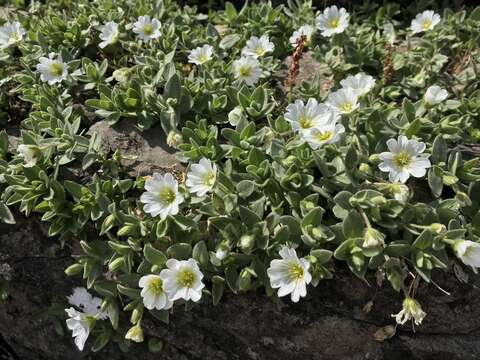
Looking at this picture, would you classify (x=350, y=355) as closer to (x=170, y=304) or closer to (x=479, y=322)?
(x=479, y=322)

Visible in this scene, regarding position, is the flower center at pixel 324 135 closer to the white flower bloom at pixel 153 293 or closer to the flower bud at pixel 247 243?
the flower bud at pixel 247 243

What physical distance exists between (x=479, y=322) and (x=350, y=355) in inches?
27.3

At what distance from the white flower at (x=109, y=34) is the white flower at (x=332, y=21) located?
142cm

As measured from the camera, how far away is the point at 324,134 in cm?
279

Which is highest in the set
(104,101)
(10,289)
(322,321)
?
(104,101)

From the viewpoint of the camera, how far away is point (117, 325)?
295 cm

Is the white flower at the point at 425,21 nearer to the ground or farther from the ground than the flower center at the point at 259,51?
farther from the ground

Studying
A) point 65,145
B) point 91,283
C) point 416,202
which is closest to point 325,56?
point 416,202

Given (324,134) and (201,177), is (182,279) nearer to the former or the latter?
(201,177)

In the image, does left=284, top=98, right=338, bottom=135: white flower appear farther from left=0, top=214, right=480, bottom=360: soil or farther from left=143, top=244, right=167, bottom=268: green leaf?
left=143, top=244, right=167, bottom=268: green leaf

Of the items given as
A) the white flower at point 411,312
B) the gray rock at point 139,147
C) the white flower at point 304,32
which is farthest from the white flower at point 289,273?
the white flower at point 304,32

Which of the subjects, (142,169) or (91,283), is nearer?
(91,283)

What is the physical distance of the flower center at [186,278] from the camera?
2.60 meters

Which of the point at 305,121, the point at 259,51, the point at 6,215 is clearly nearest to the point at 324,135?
the point at 305,121
